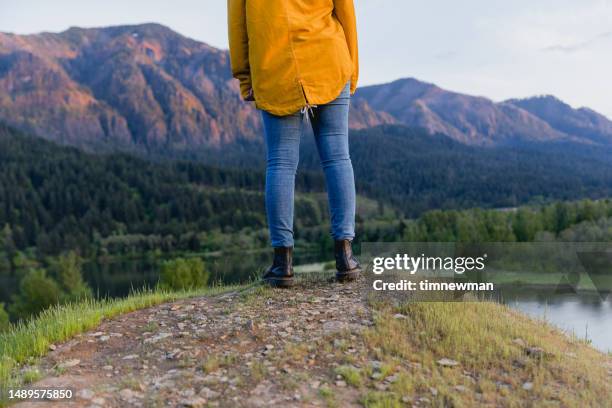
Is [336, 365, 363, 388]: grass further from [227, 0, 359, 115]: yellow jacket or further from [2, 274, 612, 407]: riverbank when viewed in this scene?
[227, 0, 359, 115]: yellow jacket

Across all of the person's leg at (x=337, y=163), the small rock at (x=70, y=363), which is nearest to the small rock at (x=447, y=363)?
the person's leg at (x=337, y=163)

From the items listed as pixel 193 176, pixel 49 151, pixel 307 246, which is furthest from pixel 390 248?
pixel 49 151

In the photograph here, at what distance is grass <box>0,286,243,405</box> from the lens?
378cm

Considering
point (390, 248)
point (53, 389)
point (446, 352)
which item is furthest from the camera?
point (390, 248)

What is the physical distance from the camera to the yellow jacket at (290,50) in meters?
4.99

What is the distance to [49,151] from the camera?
197250 millimetres

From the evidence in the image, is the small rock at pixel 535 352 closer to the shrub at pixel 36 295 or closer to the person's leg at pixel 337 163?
the person's leg at pixel 337 163

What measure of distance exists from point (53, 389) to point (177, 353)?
2.88 feet

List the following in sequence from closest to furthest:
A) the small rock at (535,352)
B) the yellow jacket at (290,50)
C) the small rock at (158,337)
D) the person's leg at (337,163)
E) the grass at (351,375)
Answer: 1. the grass at (351,375)
2. the small rock at (535,352)
3. the small rock at (158,337)
4. the yellow jacket at (290,50)
5. the person's leg at (337,163)

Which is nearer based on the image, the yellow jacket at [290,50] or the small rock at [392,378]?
the small rock at [392,378]

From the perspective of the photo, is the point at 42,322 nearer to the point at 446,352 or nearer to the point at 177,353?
the point at 177,353

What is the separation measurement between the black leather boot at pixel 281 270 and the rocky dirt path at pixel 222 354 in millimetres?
181

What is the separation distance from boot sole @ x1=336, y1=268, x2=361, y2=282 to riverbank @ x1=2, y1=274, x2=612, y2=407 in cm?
42

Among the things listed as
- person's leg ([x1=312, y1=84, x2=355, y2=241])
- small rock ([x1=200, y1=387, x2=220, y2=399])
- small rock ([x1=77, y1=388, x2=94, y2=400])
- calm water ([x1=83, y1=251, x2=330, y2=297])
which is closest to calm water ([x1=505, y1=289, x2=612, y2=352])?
person's leg ([x1=312, y1=84, x2=355, y2=241])
